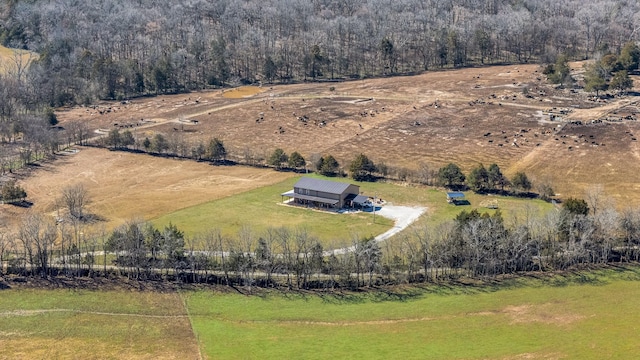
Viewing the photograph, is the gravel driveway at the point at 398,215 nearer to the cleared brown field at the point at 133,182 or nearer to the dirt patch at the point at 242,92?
the cleared brown field at the point at 133,182

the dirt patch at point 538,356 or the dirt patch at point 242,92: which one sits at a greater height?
the dirt patch at point 242,92

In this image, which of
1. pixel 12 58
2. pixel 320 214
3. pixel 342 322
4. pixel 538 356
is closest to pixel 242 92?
pixel 12 58

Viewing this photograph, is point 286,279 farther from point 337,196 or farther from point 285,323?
point 337,196

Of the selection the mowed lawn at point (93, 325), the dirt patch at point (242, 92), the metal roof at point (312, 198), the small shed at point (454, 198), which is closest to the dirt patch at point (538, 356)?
the mowed lawn at point (93, 325)

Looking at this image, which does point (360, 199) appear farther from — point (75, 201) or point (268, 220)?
point (75, 201)

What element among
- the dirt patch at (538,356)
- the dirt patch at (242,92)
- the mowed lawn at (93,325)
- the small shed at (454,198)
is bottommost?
the dirt patch at (538,356)

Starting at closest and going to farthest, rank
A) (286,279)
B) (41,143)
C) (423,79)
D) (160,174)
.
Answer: (286,279), (160,174), (41,143), (423,79)

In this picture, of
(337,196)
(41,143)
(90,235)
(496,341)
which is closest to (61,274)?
(90,235)
